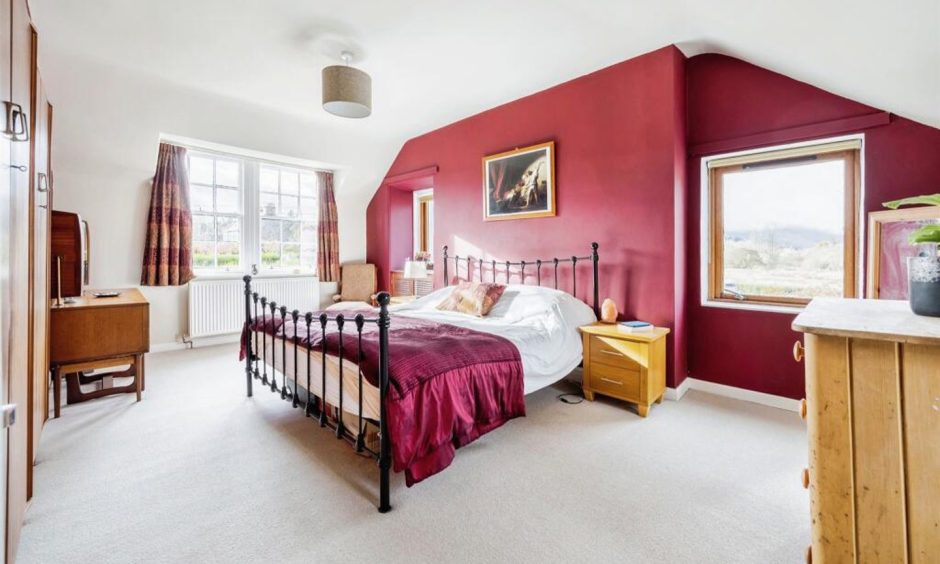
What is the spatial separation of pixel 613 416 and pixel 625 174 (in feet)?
6.36

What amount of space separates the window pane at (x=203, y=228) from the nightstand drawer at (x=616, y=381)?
475 cm

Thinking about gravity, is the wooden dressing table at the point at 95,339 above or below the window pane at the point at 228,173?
below

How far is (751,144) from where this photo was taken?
3012 millimetres

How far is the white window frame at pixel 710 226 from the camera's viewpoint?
2.66 metres

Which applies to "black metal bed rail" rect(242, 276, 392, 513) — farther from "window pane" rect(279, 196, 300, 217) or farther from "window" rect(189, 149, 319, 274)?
"window pane" rect(279, 196, 300, 217)

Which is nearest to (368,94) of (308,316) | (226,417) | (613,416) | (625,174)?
(308,316)

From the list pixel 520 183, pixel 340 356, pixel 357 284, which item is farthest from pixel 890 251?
pixel 357 284

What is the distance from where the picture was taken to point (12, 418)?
1.22 m

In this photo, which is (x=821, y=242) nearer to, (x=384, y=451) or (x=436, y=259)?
(x=384, y=451)

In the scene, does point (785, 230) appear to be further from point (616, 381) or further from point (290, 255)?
point (290, 255)

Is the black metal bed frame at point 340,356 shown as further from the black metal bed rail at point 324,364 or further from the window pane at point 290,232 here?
the window pane at point 290,232

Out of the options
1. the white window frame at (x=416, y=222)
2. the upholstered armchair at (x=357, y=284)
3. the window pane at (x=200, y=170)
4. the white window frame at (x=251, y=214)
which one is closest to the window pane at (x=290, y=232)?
the white window frame at (x=251, y=214)

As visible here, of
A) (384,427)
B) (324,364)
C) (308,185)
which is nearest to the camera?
(384,427)

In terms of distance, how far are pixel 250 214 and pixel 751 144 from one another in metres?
5.45
